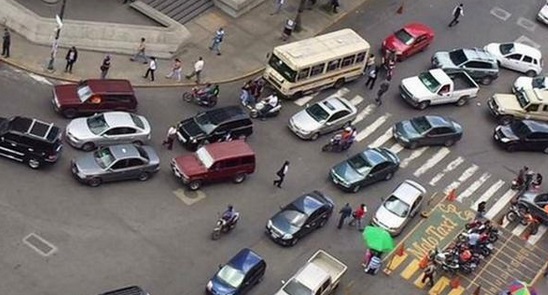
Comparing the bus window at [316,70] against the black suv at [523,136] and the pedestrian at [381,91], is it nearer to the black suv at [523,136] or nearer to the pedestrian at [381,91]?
the pedestrian at [381,91]

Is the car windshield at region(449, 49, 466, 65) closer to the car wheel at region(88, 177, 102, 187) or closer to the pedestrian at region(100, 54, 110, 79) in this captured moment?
the pedestrian at region(100, 54, 110, 79)

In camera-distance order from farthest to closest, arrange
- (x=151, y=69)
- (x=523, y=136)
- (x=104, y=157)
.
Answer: (x=523, y=136)
(x=151, y=69)
(x=104, y=157)

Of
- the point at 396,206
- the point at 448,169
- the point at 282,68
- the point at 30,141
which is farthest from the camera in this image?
the point at 282,68

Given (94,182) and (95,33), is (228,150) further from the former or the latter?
(95,33)

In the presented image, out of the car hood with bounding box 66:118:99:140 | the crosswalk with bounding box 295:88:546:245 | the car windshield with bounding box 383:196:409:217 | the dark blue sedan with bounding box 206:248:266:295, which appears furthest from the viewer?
the crosswalk with bounding box 295:88:546:245

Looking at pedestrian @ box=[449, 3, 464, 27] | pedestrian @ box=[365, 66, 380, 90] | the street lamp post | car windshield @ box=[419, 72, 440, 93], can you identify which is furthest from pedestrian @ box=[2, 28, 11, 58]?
pedestrian @ box=[449, 3, 464, 27]

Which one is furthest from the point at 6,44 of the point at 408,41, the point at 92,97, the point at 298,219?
the point at 408,41
